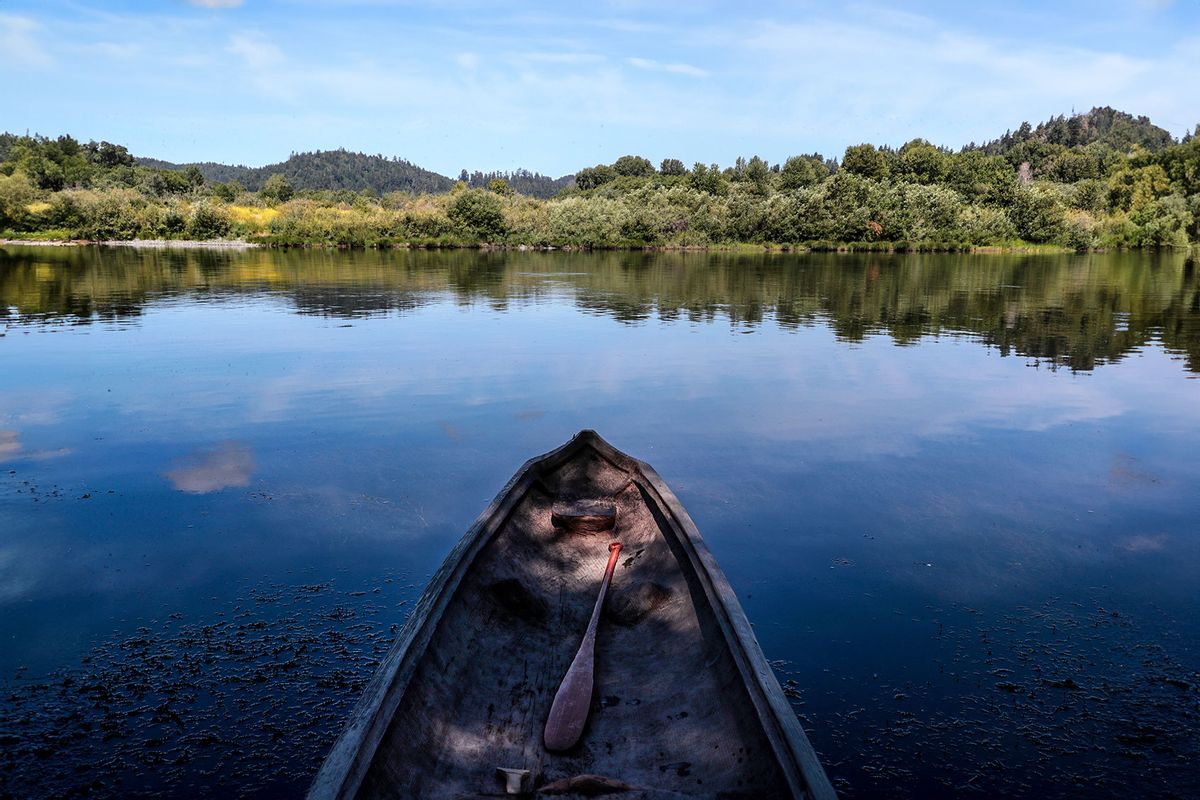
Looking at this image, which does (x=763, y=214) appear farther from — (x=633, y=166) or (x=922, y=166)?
(x=633, y=166)

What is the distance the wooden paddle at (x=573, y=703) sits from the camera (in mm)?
4789

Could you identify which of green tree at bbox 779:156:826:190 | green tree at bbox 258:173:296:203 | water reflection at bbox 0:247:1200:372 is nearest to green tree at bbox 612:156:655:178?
green tree at bbox 779:156:826:190

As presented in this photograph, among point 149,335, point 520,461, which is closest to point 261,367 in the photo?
point 149,335

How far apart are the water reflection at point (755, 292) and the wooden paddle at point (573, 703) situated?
63.2ft

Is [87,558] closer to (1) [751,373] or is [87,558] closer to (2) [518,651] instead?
(2) [518,651]

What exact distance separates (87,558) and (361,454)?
14.5ft

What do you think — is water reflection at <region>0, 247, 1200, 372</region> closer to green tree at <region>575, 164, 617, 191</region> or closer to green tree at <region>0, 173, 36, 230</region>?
green tree at <region>0, 173, 36, 230</region>

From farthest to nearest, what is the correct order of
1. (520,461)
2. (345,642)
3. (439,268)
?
(439,268), (520,461), (345,642)

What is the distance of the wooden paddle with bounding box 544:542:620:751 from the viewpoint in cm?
479

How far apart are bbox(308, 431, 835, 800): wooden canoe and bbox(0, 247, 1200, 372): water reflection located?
18022 millimetres

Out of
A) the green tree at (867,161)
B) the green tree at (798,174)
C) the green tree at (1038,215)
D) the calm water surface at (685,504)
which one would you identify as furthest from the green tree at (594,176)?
the calm water surface at (685,504)

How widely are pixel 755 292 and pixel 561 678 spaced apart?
37.9m

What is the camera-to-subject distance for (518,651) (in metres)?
6.00

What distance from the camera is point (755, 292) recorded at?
1644 inches
